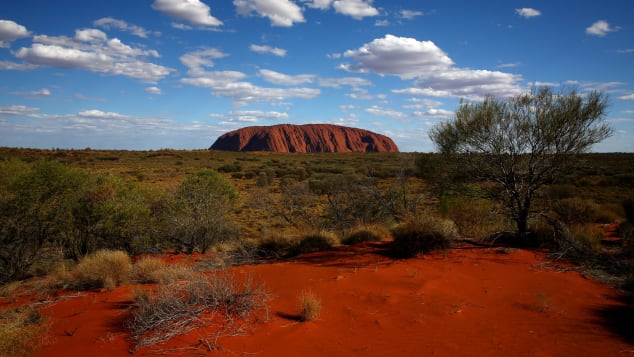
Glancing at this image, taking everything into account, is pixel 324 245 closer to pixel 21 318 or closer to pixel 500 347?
pixel 500 347

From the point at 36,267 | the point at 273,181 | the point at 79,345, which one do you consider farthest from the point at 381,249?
the point at 273,181

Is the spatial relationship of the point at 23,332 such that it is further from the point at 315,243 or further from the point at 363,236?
the point at 363,236

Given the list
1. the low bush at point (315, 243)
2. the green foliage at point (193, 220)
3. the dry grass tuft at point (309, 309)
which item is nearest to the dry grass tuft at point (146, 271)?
the green foliage at point (193, 220)

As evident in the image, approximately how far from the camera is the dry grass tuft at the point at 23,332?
13.9 feet

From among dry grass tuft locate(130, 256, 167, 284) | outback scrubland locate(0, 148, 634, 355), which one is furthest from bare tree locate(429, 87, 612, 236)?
dry grass tuft locate(130, 256, 167, 284)

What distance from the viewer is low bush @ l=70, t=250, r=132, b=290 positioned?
23.6ft

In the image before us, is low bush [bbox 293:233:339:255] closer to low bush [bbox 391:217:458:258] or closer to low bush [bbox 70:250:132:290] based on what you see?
low bush [bbox 391:217:458:258]

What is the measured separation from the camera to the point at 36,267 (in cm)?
1012

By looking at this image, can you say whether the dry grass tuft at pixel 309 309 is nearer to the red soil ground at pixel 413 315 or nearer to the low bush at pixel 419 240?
the red soil ground at pixel 413 315

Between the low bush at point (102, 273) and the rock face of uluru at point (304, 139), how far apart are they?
368ft

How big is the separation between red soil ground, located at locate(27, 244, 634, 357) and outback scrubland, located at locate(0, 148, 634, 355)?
5 centimetres

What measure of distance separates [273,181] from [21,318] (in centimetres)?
2933

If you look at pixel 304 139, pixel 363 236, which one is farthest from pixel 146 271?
pixel 304 139

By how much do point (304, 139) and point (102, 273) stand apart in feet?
413
